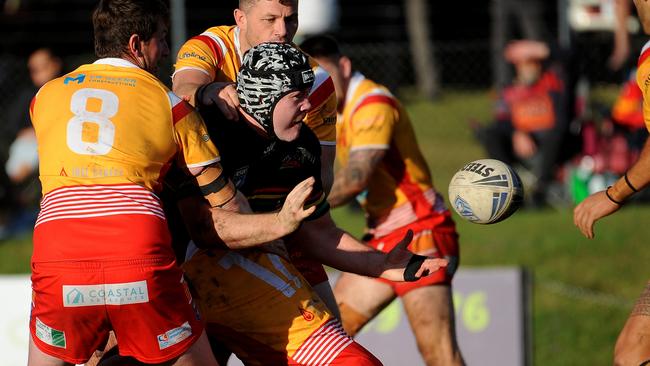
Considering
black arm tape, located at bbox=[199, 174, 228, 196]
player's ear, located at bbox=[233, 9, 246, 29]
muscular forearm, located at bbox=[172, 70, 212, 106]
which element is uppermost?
player's ear, located at bbox=[233, 9, 246, 29]

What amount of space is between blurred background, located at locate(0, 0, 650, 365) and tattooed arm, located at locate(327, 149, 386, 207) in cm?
366

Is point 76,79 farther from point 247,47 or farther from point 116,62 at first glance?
point 247,47

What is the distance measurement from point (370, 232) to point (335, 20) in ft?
28.0

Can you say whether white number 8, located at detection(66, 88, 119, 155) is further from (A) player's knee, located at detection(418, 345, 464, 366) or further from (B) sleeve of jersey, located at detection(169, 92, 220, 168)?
(A) player's knee, located at detection(418, 345, 464, 366)

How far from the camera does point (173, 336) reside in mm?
4465

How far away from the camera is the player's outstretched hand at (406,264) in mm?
4785

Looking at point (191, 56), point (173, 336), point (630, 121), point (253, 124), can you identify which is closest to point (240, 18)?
point (191, 56)

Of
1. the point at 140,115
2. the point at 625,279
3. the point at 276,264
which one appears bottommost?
the point at 625,279

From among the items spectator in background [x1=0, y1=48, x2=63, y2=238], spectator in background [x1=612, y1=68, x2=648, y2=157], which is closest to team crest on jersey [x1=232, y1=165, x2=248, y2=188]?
spectator in background [x1=0, y1=48, x2=63, y2=238]

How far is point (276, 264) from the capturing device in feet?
16.3

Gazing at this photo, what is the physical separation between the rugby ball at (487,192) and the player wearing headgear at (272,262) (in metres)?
0.52

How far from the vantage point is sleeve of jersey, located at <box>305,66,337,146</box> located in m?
5.35

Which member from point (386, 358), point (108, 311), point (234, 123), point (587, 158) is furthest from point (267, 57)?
point (587, 158)

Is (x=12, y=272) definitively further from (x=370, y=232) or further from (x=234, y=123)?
(x=234, y=123)
